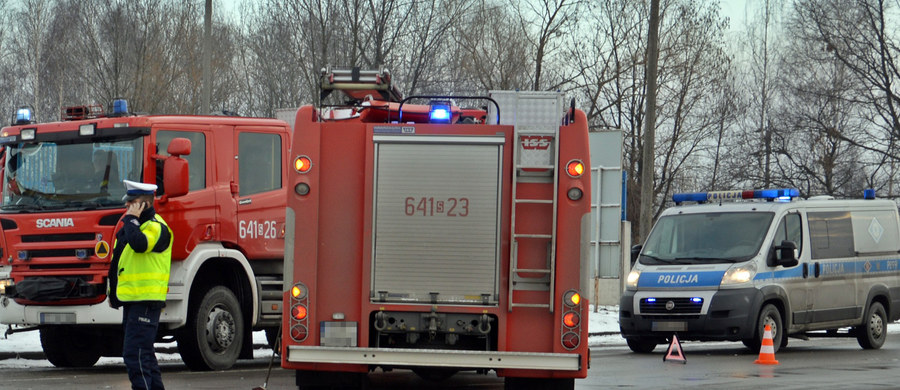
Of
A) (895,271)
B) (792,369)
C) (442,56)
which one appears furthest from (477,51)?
(792,369)

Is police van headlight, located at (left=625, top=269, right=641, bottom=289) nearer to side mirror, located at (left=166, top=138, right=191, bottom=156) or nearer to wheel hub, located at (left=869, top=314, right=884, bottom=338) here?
wheel hub, located at (left=869, top=314, right=884, bottom=338)

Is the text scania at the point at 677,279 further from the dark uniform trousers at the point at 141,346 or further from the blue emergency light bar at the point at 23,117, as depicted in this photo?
the dark uniform trousers at the point at 141,346

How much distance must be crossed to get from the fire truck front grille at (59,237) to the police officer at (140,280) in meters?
3.04

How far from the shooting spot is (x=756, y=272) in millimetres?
15883

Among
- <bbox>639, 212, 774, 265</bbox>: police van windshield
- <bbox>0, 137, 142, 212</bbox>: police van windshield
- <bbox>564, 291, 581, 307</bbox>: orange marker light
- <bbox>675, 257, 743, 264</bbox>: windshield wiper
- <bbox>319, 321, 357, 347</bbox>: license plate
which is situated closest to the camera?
<bbox>564, 291, 581, 307</bbox>: orange marker light

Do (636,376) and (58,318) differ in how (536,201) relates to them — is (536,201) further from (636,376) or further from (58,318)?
(58,318)

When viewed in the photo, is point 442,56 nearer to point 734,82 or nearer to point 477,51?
point 477,51

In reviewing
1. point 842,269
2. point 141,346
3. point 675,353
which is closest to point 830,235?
point 842,269

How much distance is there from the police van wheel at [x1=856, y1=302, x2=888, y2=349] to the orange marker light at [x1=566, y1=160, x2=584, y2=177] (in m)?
10.9

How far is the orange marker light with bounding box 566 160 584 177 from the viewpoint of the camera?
8719 millimetres

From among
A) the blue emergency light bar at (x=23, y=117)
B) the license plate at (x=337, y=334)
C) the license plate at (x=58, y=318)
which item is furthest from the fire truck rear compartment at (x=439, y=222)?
the blue emergency light bar at (x=23, y=117)

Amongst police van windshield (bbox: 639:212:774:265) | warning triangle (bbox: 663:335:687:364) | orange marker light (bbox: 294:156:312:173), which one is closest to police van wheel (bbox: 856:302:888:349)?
police van windshield (bbox: 639:212:774:265)

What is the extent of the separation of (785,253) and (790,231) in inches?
26.5

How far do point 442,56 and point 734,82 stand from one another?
48.7 ft
